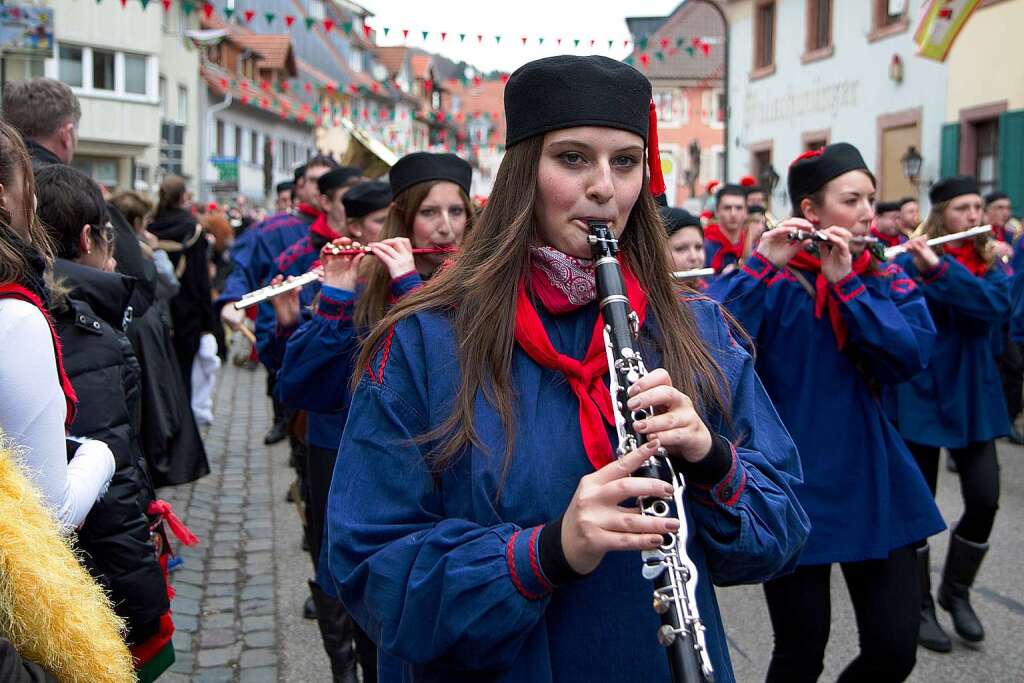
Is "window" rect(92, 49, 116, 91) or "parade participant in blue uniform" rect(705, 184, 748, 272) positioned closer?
"parade participant in blue uniform" rect(705, 184, 748, 272)

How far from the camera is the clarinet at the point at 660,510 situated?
1601mm

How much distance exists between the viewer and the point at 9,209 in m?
2.25

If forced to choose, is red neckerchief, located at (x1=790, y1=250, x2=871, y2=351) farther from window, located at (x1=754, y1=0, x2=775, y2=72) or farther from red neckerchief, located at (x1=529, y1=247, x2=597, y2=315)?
window, located at (x1=754, y1=0, x2=775, y2=72)

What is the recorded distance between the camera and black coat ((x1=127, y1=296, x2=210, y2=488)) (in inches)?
150

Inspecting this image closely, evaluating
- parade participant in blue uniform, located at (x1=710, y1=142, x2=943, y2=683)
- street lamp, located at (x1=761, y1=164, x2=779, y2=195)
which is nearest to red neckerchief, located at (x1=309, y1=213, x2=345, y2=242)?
parade participant in blue uniform, located at (x1=710, y1=142, x2=943, y2=683)

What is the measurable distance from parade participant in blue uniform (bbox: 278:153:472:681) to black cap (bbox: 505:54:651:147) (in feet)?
4.55

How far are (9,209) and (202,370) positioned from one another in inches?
283

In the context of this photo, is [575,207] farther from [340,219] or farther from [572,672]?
[340,219]

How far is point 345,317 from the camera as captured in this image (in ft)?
11.9

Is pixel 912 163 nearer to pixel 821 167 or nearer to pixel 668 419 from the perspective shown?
pixel 821 167

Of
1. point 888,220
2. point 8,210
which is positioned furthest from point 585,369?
point 888,220

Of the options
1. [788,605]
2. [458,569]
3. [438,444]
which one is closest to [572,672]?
[458,569]

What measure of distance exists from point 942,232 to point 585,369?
471 centimetres

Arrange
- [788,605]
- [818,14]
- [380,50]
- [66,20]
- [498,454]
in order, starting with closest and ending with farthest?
[498,454] → [788,605] → [818,14] → [66,20] → [380,50]
